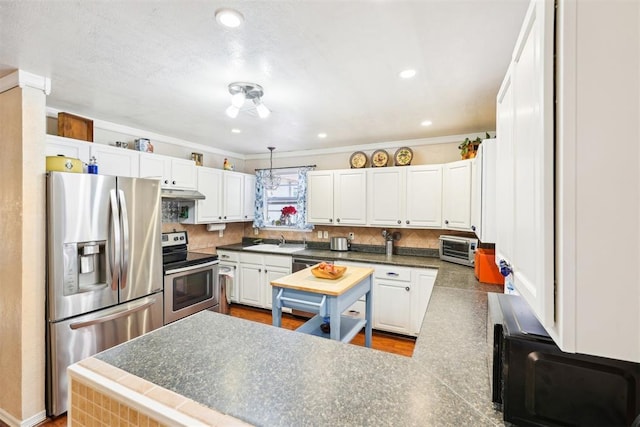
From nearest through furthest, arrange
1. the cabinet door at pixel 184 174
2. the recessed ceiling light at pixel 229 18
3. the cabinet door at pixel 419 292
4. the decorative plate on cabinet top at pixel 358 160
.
→ the recessed ceiling light at pixel 229 18, the cabinet door at pixel 419 292, the cabinet door at pixel 184 174, the decorative plate on cabinet top at pixel 358 160

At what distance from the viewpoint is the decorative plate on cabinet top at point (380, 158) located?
396 cm

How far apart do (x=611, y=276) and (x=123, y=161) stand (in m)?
3.62

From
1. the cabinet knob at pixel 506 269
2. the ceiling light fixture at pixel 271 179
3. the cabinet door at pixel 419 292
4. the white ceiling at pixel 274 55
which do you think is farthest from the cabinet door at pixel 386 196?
the cabinet knob at pixel 506 269

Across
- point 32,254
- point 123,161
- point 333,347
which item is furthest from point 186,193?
point 333,347

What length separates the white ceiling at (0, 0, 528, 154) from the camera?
53.3 inches

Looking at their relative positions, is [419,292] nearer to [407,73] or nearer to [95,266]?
[407,73]

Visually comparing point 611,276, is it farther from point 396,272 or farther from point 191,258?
point 191,258

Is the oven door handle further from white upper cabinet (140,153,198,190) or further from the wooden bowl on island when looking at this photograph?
the wooden bowl on island

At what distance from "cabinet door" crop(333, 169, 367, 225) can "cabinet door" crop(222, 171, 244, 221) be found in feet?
5.06

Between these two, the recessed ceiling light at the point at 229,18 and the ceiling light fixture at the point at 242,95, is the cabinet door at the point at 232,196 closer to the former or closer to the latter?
the ceiling light fixture at the point at 242,95

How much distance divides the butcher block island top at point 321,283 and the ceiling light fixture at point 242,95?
135 centimetres

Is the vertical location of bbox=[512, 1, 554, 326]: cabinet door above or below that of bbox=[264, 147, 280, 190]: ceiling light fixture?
below

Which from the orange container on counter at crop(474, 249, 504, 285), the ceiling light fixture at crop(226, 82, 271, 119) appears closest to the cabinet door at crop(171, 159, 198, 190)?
the ceiling light fixture at crop(226, 82, 271, 119)

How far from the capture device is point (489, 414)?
2.76ft
